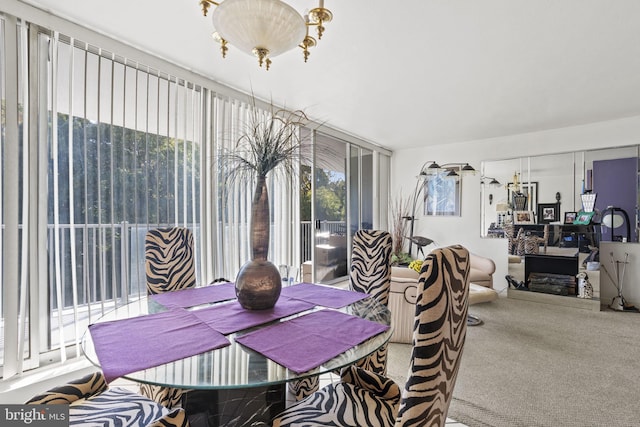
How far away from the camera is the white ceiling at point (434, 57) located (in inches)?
78.7

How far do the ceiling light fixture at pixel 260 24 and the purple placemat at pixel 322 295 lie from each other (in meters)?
1.31

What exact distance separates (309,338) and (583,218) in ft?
16.3

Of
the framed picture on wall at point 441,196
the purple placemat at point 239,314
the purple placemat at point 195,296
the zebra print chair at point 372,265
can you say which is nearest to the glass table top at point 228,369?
the purple placemat at point 239,314

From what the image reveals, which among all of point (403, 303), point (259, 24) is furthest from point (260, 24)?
point (403, 303)

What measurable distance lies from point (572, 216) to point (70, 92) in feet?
19.5

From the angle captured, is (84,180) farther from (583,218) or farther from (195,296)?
(583,218)

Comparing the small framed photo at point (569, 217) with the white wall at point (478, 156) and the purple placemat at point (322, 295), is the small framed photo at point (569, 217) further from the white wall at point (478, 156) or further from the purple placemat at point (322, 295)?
the purple placemat at point (322, 295)

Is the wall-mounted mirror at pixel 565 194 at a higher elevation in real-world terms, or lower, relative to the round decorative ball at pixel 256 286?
higher

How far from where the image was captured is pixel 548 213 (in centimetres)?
462

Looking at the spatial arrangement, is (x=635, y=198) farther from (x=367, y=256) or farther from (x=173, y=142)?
(x=173, y=142)

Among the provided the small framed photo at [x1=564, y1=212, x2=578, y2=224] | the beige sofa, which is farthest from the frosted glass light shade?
the small framed photo at [x1=564, y1=212, x2=578, y2=224]

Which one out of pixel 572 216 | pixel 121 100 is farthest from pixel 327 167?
pixel 572 216

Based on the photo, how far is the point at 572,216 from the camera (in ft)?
14.7

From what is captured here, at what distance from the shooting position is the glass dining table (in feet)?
3.04
